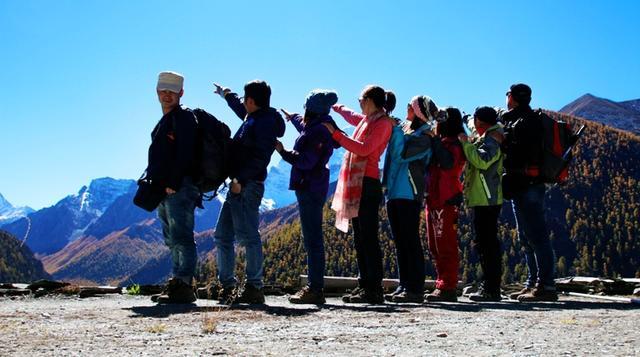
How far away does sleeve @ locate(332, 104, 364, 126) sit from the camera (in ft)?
26.8

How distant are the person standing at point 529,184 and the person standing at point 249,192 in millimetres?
2947

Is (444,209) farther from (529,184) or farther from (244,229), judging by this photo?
(244,229)

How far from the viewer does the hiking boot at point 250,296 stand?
6.69 m

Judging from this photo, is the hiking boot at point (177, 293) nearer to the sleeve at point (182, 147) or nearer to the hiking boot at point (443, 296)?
the sleeve at point (182, 147)

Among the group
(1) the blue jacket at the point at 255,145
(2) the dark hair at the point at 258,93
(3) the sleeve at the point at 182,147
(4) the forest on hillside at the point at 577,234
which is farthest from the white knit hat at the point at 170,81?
(4) the forest on hillside at the point at 577,234

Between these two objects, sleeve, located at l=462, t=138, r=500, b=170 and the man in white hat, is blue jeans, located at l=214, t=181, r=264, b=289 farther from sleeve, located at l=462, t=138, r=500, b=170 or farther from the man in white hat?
sleeve, located at l=462, t=138, r=500, b=170

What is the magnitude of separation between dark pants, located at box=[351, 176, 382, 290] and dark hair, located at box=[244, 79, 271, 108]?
4.64ft

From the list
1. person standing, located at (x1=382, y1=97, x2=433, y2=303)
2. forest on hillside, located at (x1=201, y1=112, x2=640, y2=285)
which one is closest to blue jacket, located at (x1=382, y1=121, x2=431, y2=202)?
person standing, located at (x1=382, y1=97, x2=433, y2=303)

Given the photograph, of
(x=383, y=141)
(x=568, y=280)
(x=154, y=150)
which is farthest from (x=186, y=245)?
(x=568, y=280)

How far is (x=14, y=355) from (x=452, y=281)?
527 cm

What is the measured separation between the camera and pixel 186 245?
6734 millimetres

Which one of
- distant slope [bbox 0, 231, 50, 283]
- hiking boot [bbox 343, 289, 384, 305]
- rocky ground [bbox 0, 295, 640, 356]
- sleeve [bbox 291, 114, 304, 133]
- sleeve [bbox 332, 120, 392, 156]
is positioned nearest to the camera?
rocky ground [bbox 0, 295, 640, 356]

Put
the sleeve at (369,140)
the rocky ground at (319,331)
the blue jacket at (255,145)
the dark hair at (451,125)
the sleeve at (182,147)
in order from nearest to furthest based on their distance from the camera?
the rocky ground at (319,331)
the sleeve at (182,147)
the blue jacket at (255,145)
the sleeve at (369,140)
the dark hair at (451,125)

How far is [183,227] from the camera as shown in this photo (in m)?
6.70
